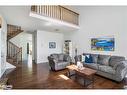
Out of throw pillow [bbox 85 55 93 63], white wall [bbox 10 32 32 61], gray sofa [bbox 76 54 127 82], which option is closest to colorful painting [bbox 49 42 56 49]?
white wall [bbox 10 32 32 61]

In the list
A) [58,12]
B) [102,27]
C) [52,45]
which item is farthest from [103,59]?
[52,45]

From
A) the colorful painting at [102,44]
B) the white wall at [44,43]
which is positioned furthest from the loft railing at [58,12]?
the white wall at [44,43]

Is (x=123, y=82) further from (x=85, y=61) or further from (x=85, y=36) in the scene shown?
(x=85, y=36)

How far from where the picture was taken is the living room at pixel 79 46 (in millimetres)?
3391

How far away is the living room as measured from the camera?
11.1ft

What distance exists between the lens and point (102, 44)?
5258 millimetres

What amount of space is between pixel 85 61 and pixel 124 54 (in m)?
1.68

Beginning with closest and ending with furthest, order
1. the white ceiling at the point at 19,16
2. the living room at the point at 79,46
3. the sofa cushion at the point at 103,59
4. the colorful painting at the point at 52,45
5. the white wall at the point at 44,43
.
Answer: the white ceiling at the point at 19,16
the living room at the point at 79,46
the sofa cushion at the point at 103,59
the white wall at the point at 44,43
the colorful painting at the point at 52,45

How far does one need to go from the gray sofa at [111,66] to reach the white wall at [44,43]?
8.54ft

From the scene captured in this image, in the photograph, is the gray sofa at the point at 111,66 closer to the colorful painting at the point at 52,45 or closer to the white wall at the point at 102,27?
the white wall at the point at 102,27
